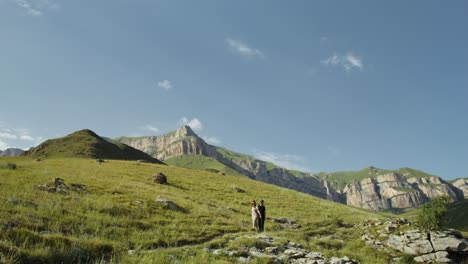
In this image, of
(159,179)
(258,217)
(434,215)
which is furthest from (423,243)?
(159,179)

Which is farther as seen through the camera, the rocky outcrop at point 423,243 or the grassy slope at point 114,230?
the rocky outcrop at point 423,243

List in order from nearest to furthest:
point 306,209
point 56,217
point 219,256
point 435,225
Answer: point 219,256
point 56,217
point 435,225
point 306,209

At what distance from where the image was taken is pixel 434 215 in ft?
87.9

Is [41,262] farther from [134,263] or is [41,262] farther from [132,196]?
[132,196]

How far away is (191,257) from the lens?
49.1 ft

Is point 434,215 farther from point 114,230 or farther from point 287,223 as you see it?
point 114,230

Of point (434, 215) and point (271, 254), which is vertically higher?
point (434, 215)

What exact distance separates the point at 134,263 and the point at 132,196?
67.5 feet

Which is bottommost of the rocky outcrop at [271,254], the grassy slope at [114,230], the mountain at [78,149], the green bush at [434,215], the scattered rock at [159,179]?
the rocky outcrop at [271,254]

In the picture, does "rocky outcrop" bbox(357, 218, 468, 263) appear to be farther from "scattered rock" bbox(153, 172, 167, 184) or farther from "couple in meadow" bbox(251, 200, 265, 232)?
"scattered rock" bbox(153, 172, 167, 184)

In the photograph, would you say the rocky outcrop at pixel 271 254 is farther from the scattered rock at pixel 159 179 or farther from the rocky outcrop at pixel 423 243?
the scattered rock at pixel 159 179

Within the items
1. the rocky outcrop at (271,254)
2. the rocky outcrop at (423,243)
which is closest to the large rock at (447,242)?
the rocky outcrop at (423,243)

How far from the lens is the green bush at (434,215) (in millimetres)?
26688

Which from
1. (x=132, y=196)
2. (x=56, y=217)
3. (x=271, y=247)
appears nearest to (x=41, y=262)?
(x=56, y=217)
